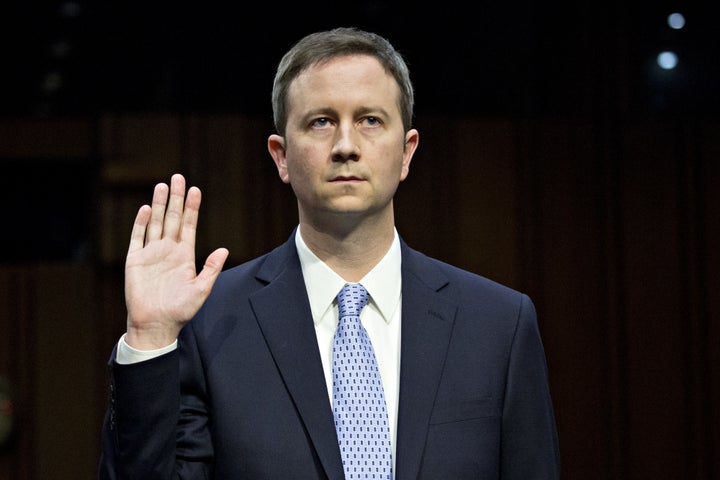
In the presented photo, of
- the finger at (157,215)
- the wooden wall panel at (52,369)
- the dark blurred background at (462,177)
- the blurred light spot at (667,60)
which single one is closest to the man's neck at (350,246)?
the finger at (157,215)

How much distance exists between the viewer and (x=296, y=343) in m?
1.44

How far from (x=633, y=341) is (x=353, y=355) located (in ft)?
8.68

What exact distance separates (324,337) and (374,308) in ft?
0.31

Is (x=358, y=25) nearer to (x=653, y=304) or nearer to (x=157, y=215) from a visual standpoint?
(x=653, y=304)

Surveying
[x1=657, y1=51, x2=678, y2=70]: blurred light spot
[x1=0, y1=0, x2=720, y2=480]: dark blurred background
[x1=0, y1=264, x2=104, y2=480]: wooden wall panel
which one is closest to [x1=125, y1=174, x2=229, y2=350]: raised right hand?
[x1=0, y1=0, x2=720, y2=480]: dark blurred background

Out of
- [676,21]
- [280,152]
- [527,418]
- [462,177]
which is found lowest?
[527,418]

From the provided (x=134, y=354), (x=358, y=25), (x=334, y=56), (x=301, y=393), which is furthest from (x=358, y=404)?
(x=358, y=25)

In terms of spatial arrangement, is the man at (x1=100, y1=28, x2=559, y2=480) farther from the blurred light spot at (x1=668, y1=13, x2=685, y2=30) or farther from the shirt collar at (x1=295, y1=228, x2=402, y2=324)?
the blurred light spot at (x1=668, y1=13, x2=685, y2=30)

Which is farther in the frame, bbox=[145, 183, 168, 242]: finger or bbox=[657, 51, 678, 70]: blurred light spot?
bbox=[657, 51, 678, 70]: blurred light spot

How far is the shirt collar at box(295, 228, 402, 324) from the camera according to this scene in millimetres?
1501

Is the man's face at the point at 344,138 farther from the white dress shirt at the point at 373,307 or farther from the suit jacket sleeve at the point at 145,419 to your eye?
the suit jacket sleeve at the point at 145,419

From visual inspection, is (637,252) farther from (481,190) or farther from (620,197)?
(481,190)

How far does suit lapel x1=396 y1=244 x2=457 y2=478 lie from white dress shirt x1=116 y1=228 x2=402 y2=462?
0.08 feet

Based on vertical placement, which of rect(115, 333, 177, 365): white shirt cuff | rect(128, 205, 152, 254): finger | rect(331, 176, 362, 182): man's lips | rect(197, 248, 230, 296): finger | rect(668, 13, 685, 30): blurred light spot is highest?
rect(668, 13, 685, 30): blurred light spot
